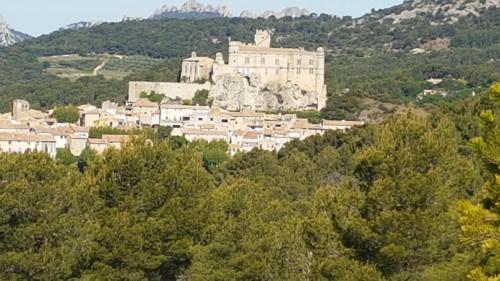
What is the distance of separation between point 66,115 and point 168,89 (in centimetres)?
1020

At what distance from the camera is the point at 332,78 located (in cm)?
8394

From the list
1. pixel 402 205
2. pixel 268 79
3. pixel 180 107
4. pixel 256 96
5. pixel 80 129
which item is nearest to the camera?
pixel 402 205

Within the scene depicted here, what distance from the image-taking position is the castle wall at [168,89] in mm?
70688

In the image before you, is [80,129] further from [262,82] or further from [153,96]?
[262,82]

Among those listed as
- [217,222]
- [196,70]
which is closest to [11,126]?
[196,70]

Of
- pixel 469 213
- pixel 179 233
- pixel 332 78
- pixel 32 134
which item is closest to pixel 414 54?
pixel 332 78

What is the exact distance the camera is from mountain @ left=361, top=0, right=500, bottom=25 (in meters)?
132

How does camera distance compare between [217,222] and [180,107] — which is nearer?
[217,222]

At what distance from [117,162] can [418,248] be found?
18.4 ft

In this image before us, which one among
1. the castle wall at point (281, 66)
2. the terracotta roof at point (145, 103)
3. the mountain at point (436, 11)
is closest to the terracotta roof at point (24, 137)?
→ the terracotta roof at point (145, 103)

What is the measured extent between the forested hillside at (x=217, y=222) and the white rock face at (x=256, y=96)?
49620mm

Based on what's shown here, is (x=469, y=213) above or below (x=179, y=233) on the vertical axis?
above

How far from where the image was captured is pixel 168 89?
7219 centimetres

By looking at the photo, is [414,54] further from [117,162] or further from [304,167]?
[117,162]
